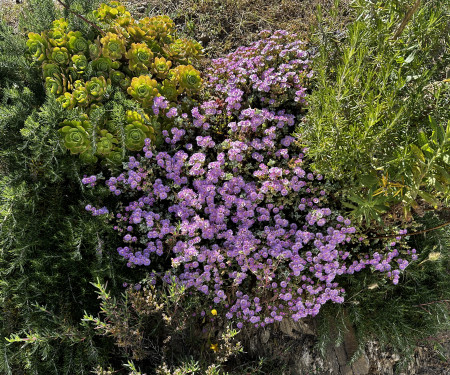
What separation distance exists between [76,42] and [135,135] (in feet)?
3.04

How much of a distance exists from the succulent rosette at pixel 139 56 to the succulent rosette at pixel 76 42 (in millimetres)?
351

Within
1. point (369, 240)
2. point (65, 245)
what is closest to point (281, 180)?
point (369, 240)

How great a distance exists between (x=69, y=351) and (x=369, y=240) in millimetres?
2256

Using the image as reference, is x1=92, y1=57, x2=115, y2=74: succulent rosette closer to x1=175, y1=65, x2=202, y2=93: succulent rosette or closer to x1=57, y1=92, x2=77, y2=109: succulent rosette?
x1=57, y1=92, x2=77, y2=109: succulent rosette

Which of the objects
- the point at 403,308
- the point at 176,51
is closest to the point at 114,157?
the point at 176,51

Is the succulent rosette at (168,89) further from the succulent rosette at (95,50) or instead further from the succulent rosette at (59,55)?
the succulent rosette at (59,55)

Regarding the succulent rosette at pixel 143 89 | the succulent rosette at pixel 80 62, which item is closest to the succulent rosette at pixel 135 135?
the succulent rosette at pixel 143 89

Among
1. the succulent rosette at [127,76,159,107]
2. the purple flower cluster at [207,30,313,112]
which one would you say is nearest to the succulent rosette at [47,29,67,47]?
the succulent rosette at [127,76,159,107]

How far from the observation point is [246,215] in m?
2.64

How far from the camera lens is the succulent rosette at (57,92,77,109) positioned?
2.64 m

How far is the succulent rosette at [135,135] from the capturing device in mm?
2654

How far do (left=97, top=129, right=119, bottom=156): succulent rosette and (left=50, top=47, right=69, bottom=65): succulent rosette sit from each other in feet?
2.29

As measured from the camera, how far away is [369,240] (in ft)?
9.08

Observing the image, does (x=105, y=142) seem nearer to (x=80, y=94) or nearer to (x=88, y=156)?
(x=88, y=156)
